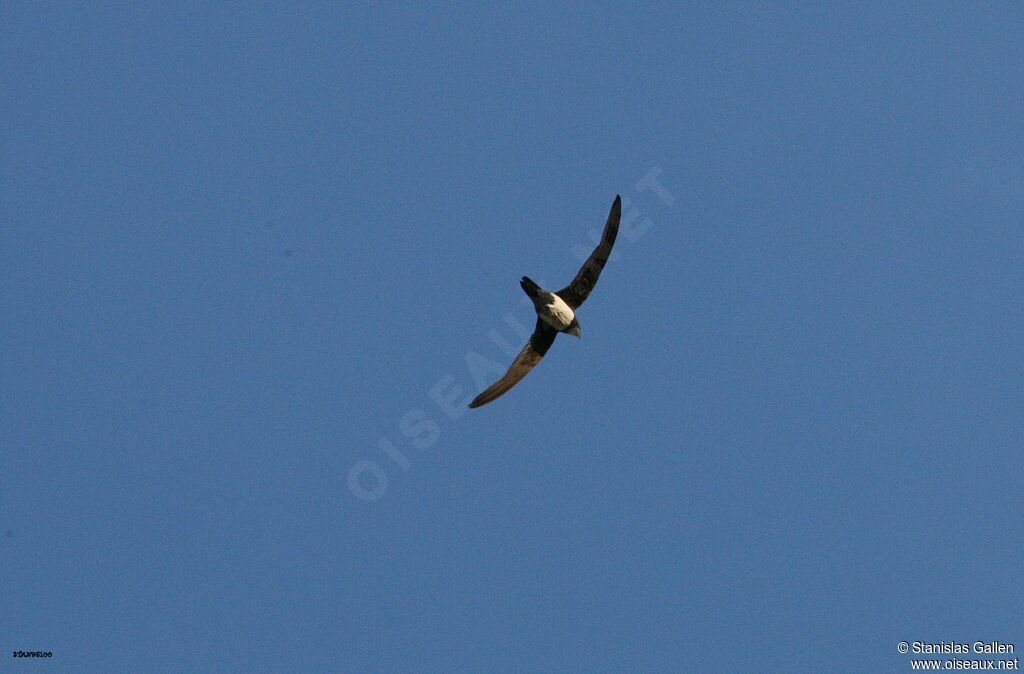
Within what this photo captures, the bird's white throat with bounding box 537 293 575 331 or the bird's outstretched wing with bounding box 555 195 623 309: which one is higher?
the bird's outstretched wing with bounding box 555 195 623 309

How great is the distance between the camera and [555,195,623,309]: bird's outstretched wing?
2917cm

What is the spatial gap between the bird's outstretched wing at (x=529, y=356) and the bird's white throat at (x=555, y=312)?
1.63 ft

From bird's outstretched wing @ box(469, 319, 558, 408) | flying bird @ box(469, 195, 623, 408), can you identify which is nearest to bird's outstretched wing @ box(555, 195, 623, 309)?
flying bird @ box(469, 195, 623, 408)

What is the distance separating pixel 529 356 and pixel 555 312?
211 cm

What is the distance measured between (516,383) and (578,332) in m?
2.65

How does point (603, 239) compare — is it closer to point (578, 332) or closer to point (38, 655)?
point (578, 332)

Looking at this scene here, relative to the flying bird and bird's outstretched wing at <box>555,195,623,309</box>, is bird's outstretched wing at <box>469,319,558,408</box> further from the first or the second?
bird's outstretched wing at <box>555,195,623,309</box>

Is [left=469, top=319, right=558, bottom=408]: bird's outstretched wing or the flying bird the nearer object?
the flying bird

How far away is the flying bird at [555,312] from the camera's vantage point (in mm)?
28906

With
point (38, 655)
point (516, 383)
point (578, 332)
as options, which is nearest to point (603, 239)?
point (578, 332)

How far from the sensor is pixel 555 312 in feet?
94.7

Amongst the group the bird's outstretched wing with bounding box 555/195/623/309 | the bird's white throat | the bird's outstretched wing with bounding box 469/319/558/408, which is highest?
the bird's outstretched wing with bounding box 555/195/623/309

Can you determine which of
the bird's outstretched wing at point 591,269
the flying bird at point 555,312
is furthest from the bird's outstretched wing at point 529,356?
the bird's outstretched wing at point 591,269

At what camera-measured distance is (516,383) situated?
98.6 ft
